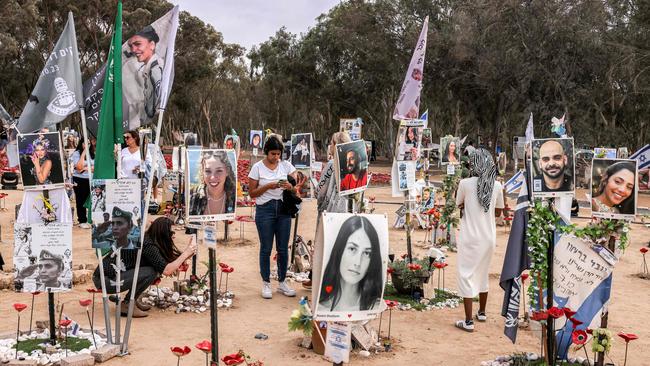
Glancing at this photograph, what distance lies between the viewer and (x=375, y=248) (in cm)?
410

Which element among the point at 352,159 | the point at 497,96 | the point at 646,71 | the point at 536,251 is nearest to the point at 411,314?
the point at 352,159

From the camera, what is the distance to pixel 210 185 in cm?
545

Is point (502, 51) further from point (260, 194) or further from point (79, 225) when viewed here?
point (260, 194)

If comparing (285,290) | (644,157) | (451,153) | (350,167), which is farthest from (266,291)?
(451,153)

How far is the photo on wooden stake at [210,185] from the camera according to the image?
5324 mm

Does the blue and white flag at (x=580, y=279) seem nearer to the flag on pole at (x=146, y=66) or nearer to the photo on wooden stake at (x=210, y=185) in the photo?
the photo on wooden stake at (x=210, y=185)

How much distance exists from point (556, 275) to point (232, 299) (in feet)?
13.1

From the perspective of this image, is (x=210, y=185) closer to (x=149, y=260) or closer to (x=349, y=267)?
(x=149, y=260)

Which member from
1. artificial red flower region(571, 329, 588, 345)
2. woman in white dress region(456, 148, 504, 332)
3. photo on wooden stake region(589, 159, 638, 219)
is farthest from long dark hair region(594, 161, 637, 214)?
woman in white dress region(456, 148, 504, 332)

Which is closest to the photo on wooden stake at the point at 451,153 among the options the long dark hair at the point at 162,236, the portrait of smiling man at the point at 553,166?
the long dark hair at the point at 162,236

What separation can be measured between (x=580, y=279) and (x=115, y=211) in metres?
3.79

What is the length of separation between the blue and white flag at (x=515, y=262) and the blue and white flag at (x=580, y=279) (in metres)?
0.41

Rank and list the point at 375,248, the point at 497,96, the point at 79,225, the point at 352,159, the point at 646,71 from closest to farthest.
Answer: the point at 375,248
the point at 352,159
the point at 79,225
the point at 646,71
the point at 497,96

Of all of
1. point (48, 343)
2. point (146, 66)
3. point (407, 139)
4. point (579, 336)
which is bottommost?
point (48, 343)
